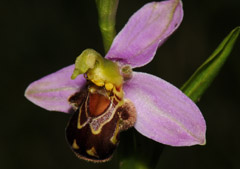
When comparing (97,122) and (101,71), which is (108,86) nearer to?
(101,71)

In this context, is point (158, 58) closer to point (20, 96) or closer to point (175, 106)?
point (20, 96)

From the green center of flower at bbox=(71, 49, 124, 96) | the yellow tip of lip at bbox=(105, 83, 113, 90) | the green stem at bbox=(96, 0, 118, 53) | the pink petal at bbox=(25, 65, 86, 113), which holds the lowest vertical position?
the pink petal at bbox=(25, 65, 86, 113)

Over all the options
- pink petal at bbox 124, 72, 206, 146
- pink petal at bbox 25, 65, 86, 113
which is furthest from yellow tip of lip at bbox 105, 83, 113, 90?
pink petal at bbox 25, 65, 86, 113

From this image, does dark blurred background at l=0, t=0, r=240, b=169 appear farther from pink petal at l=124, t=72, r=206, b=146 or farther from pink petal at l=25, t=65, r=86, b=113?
pink petal at l=124, t=72, r=206, b=146

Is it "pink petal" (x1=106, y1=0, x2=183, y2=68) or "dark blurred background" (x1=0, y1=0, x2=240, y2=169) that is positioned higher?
"pink petal" (x1=106, y1=0, x2=183, y2=68)

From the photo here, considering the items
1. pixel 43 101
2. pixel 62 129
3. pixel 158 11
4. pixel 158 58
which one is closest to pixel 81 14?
pixel 158 58

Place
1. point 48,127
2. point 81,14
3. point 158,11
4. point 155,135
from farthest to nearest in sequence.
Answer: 1. point 81,14
2. point 48,127
3. point 155,135
4. point 158,11

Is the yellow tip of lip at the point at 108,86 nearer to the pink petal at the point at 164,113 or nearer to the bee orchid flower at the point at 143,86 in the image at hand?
the bee orchid flower at the point at 143,86
